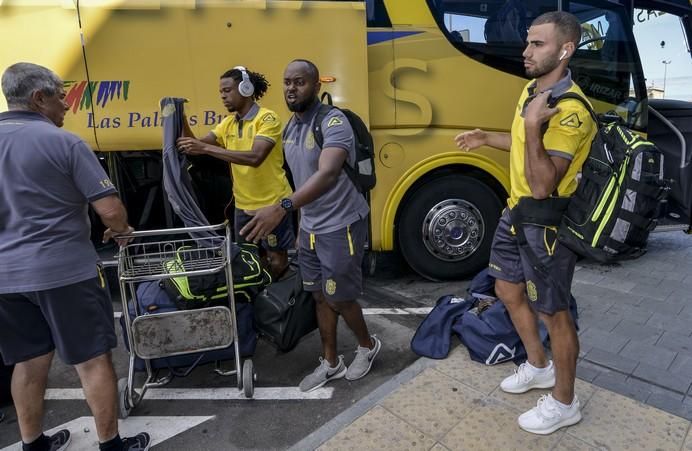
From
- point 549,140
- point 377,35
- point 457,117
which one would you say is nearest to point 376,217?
point 457,117

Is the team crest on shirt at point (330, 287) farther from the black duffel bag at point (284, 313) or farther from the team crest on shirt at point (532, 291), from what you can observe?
the team crest on shirt at point (532, 291)

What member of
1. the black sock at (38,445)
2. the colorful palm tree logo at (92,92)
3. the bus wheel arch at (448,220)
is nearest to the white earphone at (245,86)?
the colorful palm tree logo at (92,92)

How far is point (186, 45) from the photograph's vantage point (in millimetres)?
3666

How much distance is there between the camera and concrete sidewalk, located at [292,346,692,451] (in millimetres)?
2207

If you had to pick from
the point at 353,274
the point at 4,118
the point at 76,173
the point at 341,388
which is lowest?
the point at 341,388

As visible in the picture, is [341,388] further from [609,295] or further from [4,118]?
[609,295]

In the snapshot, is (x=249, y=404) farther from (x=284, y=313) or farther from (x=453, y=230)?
(x=453, y=230)

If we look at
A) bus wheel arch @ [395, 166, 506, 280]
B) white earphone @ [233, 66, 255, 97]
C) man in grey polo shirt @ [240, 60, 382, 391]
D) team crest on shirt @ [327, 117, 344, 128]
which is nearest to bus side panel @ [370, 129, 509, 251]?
bus wheel arch @ [395, 166, 506, 280]

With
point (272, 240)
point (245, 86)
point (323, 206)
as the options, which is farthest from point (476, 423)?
point (245, 86)

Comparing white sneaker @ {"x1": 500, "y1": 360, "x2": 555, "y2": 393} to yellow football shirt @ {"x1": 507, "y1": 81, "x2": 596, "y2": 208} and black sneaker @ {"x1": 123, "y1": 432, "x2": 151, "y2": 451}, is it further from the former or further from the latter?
black sneaker @ {"x1": 123, "y1": 432, "x2": 151, "y2": 451}

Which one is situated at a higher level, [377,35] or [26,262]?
[377,35]

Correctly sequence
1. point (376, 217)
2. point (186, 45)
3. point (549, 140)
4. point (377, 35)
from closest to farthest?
A: point (549, 140) → point (186, 45) → point (377, 35) → point (376, 217)

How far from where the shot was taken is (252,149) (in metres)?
3.19

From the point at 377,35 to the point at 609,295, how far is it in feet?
9.57
